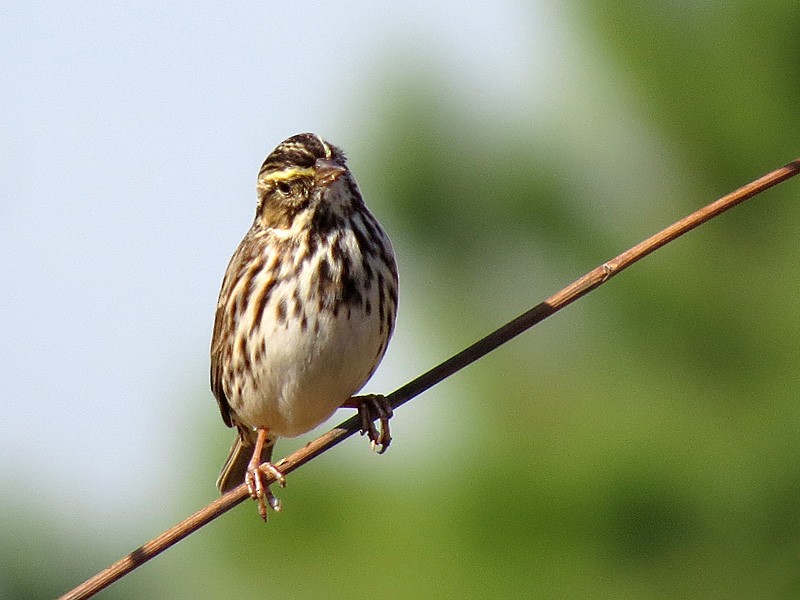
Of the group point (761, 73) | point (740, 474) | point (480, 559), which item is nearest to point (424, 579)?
point (480, 559)

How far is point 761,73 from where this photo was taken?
7621 millimetres

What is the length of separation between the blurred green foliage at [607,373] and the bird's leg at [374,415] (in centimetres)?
273

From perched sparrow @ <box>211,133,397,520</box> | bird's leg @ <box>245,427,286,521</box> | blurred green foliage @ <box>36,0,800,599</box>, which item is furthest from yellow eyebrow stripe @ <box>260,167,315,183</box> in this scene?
blurred green foliage @ <box>36,0,800,599</box>

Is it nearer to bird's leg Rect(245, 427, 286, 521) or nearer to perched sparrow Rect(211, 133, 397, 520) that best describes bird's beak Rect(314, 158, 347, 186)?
perched sparrow Rect(211, 133, 397, 520)

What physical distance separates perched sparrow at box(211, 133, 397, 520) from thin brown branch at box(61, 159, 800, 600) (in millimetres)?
824

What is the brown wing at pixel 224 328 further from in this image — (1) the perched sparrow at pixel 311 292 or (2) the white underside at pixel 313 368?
(2) the white underside at pixel 313 368

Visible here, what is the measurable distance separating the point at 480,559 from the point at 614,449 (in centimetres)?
82

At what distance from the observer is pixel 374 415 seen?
14.9 feet

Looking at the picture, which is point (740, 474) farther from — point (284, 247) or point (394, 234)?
point (284, 247)

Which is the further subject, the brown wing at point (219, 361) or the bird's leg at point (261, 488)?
the brown wing at point (219, 361)

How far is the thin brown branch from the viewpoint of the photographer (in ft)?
9.68

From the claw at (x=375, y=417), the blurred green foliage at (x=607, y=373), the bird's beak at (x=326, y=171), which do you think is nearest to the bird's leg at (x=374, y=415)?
the claw at (x=375, y=417)

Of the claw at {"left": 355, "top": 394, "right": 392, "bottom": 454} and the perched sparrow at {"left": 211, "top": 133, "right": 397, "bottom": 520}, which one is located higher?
the perched sparrow at {"left": 211, "top": 133, "right": 397, "bottom": 520}

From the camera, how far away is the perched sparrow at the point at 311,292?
14.2ft
